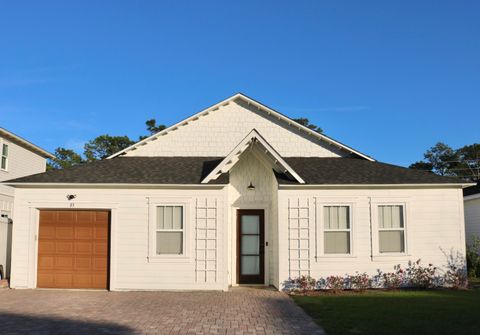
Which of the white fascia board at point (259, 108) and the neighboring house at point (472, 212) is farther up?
the white fascia board at point (259, 108)

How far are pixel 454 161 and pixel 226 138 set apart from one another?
46.0 metres

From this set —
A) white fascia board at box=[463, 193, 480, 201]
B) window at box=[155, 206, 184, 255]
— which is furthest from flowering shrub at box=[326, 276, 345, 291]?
white fascia board at box=[463, 193, 480, 201]

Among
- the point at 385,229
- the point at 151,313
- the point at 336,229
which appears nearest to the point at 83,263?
the point at 151,313

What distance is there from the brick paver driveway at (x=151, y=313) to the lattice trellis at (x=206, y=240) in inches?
27.1

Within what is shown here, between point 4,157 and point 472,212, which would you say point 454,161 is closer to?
point 472,212

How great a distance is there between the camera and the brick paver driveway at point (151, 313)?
28.3ft

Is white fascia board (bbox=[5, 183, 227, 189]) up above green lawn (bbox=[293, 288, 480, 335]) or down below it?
above

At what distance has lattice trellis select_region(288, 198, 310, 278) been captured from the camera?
44.9ft

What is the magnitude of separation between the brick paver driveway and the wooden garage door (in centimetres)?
62

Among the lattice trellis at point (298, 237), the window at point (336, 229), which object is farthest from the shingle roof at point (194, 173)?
the window at point (336, 229)

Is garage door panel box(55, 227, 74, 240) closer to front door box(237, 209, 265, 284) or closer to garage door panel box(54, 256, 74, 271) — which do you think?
garage door panel box(54, 256, 74, 271)

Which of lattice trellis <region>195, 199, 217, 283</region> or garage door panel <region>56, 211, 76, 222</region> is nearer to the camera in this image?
lattice trellis <region>195, 199, 217, 283</region>

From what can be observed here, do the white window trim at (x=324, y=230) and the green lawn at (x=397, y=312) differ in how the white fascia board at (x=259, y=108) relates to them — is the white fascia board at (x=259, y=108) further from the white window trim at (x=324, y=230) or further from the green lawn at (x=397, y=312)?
the green lawn at (x=397, y=312)

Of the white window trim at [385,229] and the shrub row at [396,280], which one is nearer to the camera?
the shrub row at [396,280]
